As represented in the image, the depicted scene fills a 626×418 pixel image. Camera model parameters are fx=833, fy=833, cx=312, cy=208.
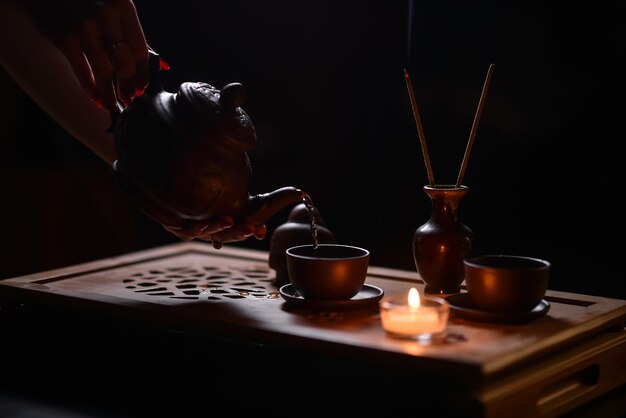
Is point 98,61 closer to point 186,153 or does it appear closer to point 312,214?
point 186,153

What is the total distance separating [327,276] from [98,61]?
628 millimetres

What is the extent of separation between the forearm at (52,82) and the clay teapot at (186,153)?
434 millimetres

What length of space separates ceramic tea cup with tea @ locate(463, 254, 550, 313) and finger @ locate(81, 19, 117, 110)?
80cm

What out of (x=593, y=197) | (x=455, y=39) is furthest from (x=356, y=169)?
(x=593, y=197)

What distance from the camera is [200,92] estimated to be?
1662 mm

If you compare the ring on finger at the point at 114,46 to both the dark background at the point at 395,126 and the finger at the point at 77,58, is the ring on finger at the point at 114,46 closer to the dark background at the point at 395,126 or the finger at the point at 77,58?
the finger at the point at 77,58

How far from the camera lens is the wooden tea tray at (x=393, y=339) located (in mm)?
1326

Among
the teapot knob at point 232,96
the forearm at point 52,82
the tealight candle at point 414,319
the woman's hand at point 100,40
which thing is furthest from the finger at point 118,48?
the tealight candle at point 414,319

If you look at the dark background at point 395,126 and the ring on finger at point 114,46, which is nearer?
the ring on finger at point 114,46

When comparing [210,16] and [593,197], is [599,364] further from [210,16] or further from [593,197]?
[210,16]

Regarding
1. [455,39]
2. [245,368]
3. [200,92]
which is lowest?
[245,368]

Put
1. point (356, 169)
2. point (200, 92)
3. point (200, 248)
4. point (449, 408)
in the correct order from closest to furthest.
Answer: point (449, 408)
point (200, 92)
point (200, 248)
point (356, 169)

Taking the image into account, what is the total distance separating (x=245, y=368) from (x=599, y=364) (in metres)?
0.66

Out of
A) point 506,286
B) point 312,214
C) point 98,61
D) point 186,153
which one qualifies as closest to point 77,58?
point 98,61
